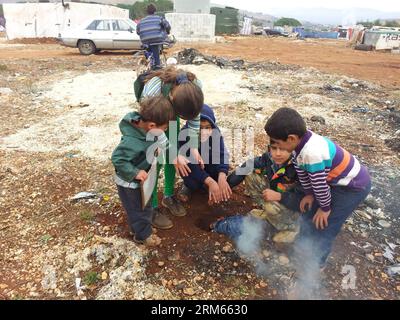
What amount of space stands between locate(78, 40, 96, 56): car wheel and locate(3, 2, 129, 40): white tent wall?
7255mm

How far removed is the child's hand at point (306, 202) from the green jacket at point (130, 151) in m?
1.03

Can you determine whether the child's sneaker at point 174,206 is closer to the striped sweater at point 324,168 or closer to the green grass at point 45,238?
the green grass at point 45,238

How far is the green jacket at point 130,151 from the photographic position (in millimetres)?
2006

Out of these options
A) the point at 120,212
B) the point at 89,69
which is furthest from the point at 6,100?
the point at 120,212

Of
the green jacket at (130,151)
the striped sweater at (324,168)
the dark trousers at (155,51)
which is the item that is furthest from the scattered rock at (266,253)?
the dark trousers at (155,51)

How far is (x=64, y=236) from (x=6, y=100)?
4.67 m

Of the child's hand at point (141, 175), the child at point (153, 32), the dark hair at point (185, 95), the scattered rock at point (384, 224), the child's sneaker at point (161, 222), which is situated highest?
the child at point (153, 32)

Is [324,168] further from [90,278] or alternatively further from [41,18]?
[41,18]

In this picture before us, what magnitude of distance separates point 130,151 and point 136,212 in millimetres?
456

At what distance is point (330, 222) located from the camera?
6.98 feet

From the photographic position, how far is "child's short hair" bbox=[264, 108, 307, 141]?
184cm

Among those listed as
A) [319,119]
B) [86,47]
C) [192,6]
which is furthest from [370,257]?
[192,6]

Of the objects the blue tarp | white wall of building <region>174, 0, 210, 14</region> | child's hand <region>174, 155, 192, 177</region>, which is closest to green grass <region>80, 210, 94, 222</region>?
child's hand <region>174, 155, 192, 177</region>
